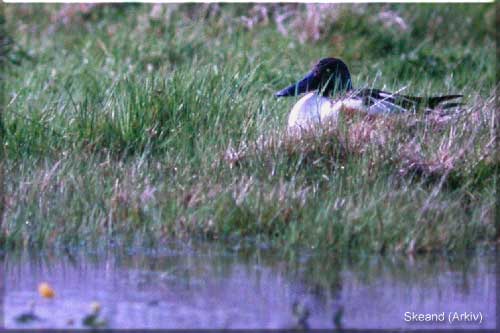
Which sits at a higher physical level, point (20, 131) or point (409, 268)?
point (20, 131)

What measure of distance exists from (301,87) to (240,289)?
9.62 ft

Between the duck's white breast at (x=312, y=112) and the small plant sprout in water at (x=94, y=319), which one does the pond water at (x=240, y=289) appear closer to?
the small plant sprout in water at (x=94, y=319)

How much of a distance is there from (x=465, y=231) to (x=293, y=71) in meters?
3.41

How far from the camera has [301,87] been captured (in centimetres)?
716

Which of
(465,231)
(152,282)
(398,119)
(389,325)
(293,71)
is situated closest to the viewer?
(389,325)

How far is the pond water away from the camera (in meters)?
4.08

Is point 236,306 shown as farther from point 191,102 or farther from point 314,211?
point 191,102

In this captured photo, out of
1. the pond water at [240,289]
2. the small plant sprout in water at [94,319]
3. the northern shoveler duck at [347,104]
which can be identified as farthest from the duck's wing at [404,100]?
the small plant sprout in water at [94,319]

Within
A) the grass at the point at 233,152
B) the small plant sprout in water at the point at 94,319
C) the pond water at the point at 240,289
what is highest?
the grass at the point at 233,152

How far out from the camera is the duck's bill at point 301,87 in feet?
23.4

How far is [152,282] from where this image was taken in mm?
4551

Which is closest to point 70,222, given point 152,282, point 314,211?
point 152,282

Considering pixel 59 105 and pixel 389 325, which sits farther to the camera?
pixel 59 105

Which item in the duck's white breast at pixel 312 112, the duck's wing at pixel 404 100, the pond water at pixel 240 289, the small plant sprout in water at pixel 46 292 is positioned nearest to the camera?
the pond water at pixel 240 289
